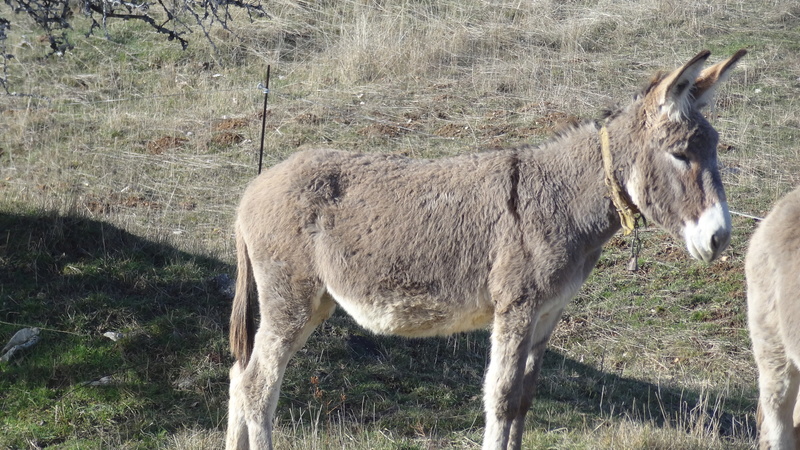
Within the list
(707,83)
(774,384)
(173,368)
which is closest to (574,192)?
(707,83)

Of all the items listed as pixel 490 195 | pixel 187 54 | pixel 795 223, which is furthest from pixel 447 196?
pixel 187 54

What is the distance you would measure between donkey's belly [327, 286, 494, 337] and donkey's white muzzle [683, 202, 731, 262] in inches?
44.9

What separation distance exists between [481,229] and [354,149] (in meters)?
7.66

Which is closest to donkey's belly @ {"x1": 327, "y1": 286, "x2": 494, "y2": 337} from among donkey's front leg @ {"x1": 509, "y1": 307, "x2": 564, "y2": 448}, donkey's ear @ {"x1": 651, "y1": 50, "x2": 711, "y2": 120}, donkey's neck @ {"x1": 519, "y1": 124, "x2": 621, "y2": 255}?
donkey's front leg @ {"x1": 509, "y1": 307, "x2": 564, "y2": 448}

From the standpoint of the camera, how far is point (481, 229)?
4.39 meters

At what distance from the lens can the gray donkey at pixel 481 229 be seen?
4.16 meters

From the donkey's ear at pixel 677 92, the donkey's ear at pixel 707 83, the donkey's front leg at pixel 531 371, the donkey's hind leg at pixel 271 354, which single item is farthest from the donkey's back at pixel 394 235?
the donkey's ear at pixel 707 83

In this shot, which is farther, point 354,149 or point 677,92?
point 354,149

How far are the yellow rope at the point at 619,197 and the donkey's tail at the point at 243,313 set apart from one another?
2235 millimetres

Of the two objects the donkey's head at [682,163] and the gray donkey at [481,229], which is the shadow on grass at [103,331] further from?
the donkey's head at [682,163]

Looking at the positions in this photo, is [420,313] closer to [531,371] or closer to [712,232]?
[531,371]

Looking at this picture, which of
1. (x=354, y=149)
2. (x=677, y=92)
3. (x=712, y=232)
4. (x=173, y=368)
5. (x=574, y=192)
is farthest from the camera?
(x=354, y=149)

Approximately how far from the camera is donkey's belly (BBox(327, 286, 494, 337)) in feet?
14.4

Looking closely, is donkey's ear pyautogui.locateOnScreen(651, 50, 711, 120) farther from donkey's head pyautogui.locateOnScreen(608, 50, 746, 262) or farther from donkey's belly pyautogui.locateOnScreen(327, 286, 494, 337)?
donkey's belly pyautogui.locateOnScreen(327, 286, 494, 337)
